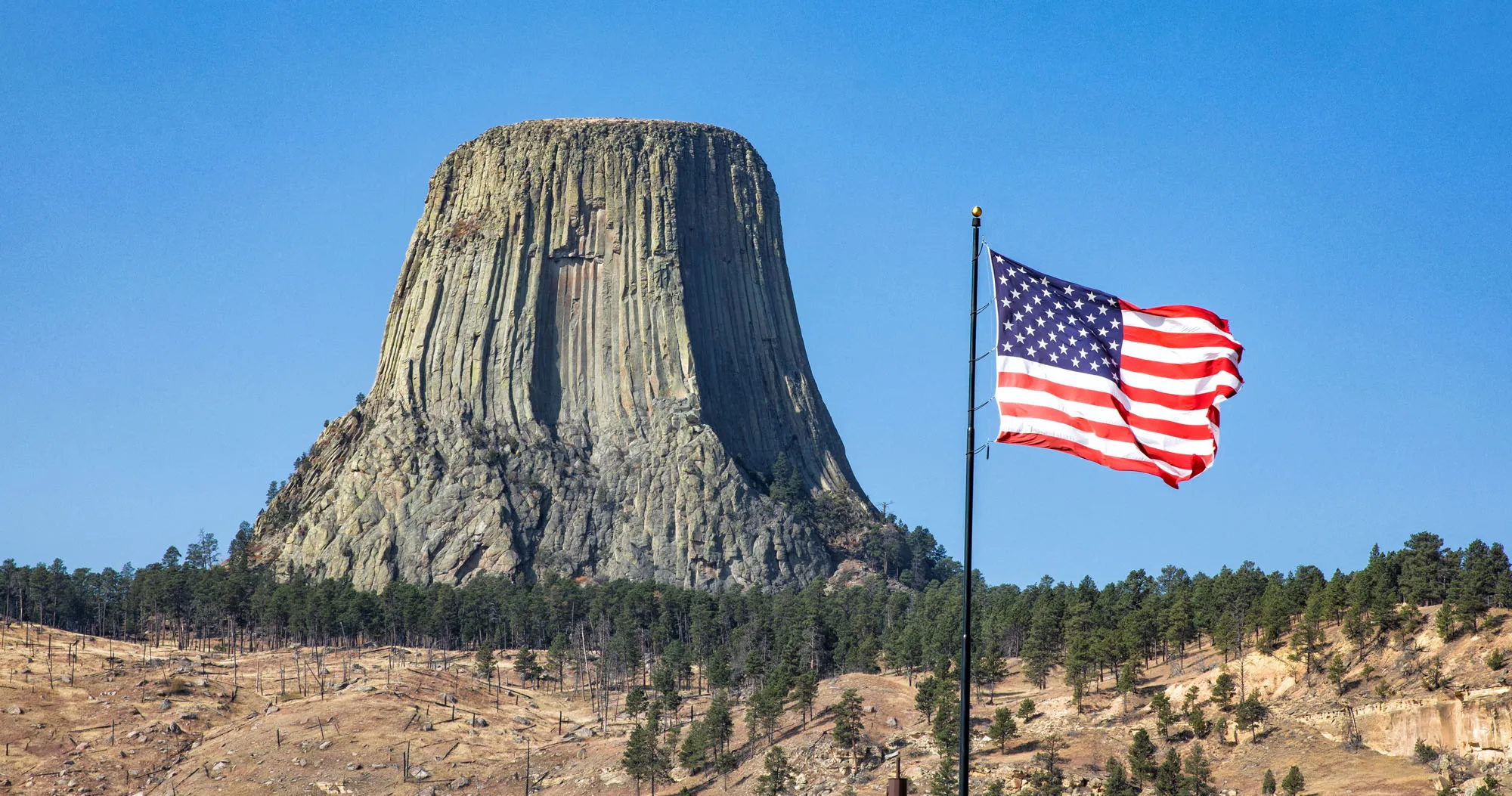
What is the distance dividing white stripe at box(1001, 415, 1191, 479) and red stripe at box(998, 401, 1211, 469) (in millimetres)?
53

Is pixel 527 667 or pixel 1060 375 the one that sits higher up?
pixel 1060 375

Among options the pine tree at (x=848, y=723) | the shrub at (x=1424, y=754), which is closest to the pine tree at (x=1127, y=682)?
the pine tree at (x=848, y=723)

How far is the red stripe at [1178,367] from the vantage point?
30062 mm

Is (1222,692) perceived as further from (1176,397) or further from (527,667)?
(1176,397)

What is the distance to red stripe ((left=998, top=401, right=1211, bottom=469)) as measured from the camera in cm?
2930

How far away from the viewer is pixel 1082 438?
96.1 ft

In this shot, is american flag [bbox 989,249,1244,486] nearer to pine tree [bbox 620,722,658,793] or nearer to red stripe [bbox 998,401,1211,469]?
red stripe [bbox 998,401,1211,469]

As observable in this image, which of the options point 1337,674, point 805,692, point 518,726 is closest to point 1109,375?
point 1337,674

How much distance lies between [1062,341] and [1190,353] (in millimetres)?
2379

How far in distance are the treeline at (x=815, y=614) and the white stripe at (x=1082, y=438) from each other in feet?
303

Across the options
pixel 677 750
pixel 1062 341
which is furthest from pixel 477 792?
pixel 1062 341

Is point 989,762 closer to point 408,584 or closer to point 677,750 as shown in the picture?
point 677,750

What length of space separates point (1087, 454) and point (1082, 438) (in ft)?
0.92

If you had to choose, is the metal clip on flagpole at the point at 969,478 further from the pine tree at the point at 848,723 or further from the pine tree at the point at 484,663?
the pine tree at the point at 484,663
